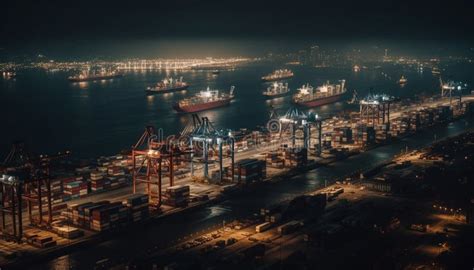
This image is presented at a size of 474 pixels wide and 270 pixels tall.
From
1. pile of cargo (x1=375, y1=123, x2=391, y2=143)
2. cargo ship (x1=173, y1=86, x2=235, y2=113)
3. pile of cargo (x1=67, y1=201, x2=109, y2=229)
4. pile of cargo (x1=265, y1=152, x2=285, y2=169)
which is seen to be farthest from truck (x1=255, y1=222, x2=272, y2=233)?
cargo ship (x1=173, y1=86, x2=235, y2=113)

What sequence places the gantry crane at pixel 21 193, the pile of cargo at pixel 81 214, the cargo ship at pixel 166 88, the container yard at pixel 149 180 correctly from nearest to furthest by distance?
the gantry crane at pixel 21 193, the container yard at pixel 149 180, the pile of cargo at pixel 81 214, the cargo ship at pixel 166 88

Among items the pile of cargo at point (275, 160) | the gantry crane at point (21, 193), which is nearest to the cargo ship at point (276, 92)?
the pile of cargo at point (275, 160)

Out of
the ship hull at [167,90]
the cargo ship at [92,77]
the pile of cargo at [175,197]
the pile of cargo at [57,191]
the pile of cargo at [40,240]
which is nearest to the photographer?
the pile of cargo at [40,240]

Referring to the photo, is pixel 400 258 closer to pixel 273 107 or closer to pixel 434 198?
pixel 434 198

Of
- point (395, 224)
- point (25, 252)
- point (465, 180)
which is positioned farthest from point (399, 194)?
point (25, 252)

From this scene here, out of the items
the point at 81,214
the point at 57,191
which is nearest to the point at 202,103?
the point at 57,191

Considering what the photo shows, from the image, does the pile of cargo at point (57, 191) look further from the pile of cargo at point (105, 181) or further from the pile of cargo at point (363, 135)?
the pile of cargo at point (363, 135)

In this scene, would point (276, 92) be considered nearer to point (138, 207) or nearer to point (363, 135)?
point (363, 135)
